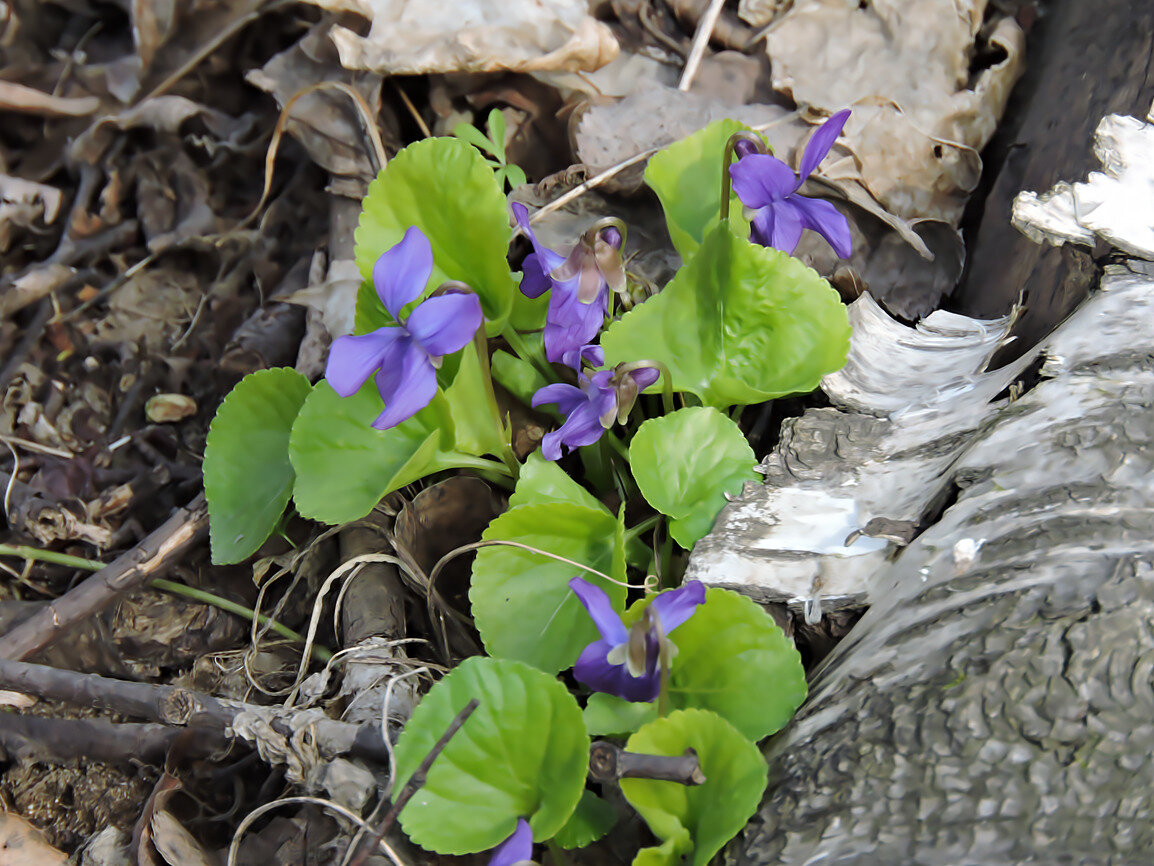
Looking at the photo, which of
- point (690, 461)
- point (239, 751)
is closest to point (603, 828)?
point (690, 461)

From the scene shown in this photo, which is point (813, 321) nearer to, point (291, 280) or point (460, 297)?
point (460, 297)

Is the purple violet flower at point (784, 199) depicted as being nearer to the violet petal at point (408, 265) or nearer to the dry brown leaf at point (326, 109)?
the violet petal at point (408, 265)

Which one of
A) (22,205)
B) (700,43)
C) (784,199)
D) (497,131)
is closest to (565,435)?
(784,199)

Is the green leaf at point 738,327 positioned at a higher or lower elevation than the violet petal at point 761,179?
lower

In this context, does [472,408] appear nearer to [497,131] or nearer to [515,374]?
[515,374]

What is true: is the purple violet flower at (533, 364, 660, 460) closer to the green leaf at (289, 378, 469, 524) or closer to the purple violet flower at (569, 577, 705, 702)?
the green leaf at (289, 378, 469, 524)

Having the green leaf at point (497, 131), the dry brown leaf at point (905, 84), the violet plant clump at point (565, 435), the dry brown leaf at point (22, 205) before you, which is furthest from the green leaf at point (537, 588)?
the dry brown leaf at point (22, 205)
